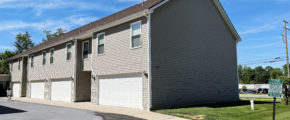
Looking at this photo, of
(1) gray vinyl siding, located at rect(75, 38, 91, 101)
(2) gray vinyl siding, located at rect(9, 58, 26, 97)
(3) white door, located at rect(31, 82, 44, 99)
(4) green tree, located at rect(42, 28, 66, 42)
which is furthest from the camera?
(4) green tree, located at rect(42, 28, 66, 42)

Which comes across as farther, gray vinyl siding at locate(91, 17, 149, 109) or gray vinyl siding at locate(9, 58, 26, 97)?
gray vinyl siding at locate(9, 58, 26, 97)

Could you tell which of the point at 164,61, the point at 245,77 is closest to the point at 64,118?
the point at 164,61

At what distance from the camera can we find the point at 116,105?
1558 centimetres

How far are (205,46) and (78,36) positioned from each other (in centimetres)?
1035

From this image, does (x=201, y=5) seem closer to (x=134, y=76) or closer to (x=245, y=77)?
(x=134, y=76)

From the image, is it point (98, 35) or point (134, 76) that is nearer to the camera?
point (134, 76)

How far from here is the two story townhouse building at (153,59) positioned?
1384cm

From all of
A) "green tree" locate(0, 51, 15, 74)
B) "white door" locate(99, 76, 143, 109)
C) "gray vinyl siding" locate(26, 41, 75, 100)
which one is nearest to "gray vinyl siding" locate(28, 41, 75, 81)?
"gray vinyl siding" locate(26, 41, 75, 100)

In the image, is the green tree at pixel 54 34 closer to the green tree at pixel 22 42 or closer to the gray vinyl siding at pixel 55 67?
the green tree at pixel 22 42

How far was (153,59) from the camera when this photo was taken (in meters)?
13.5

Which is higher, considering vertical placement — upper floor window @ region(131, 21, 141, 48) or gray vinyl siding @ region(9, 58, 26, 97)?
upper floor window @ region(131, 21, 141, 48)

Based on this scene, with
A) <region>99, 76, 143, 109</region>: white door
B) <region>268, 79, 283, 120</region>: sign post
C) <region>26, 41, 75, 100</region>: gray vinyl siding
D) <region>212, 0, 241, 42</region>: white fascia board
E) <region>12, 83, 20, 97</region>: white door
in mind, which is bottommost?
<region>12, 83, 20, 97</region>: white door

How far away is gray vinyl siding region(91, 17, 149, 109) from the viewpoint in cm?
1373

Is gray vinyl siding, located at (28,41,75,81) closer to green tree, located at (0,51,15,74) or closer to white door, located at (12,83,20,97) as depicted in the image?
white door, located at (12,83,20,97)
